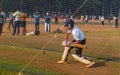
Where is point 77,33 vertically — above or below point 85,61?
above

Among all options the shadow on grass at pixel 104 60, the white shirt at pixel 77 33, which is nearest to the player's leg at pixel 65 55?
the white shirt at pixel 77 33

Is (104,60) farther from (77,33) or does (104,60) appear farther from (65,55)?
(77,33)

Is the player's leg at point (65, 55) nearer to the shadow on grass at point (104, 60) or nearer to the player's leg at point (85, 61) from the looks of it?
the player's leg at point (85, 61)

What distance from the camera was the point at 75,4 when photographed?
65.9 ft

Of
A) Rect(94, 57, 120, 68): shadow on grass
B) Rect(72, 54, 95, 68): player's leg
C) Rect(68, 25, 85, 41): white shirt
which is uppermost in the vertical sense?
Rect(68, 25, 85, 41): white shirt

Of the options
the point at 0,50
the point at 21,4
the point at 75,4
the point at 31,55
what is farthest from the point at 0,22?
the point at 31,55

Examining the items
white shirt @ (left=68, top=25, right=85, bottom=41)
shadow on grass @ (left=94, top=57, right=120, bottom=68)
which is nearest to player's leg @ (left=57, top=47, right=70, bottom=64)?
white shirt @ (left=68, top=25, right=85, bottom=41)

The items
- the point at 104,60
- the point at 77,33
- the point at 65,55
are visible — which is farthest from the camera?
the point at 104,60

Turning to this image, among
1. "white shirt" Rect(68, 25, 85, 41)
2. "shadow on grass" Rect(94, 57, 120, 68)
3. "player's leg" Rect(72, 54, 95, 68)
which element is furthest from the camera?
"shadow on grass" Rect(94, 57, 120, 68)

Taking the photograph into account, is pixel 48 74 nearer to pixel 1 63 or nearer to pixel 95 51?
pixel 1 63

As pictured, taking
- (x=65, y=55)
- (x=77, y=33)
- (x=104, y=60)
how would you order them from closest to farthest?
1. (x=77, y=33)
2. (x=65, y=55)
3. (x=104, y=60)

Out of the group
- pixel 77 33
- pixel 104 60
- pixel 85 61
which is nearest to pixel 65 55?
pixel 85 61

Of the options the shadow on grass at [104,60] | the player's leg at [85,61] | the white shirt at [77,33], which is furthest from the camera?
the shadow on grass at [104,60]

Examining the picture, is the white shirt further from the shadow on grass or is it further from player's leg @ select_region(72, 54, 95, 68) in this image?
the shadow on grass
